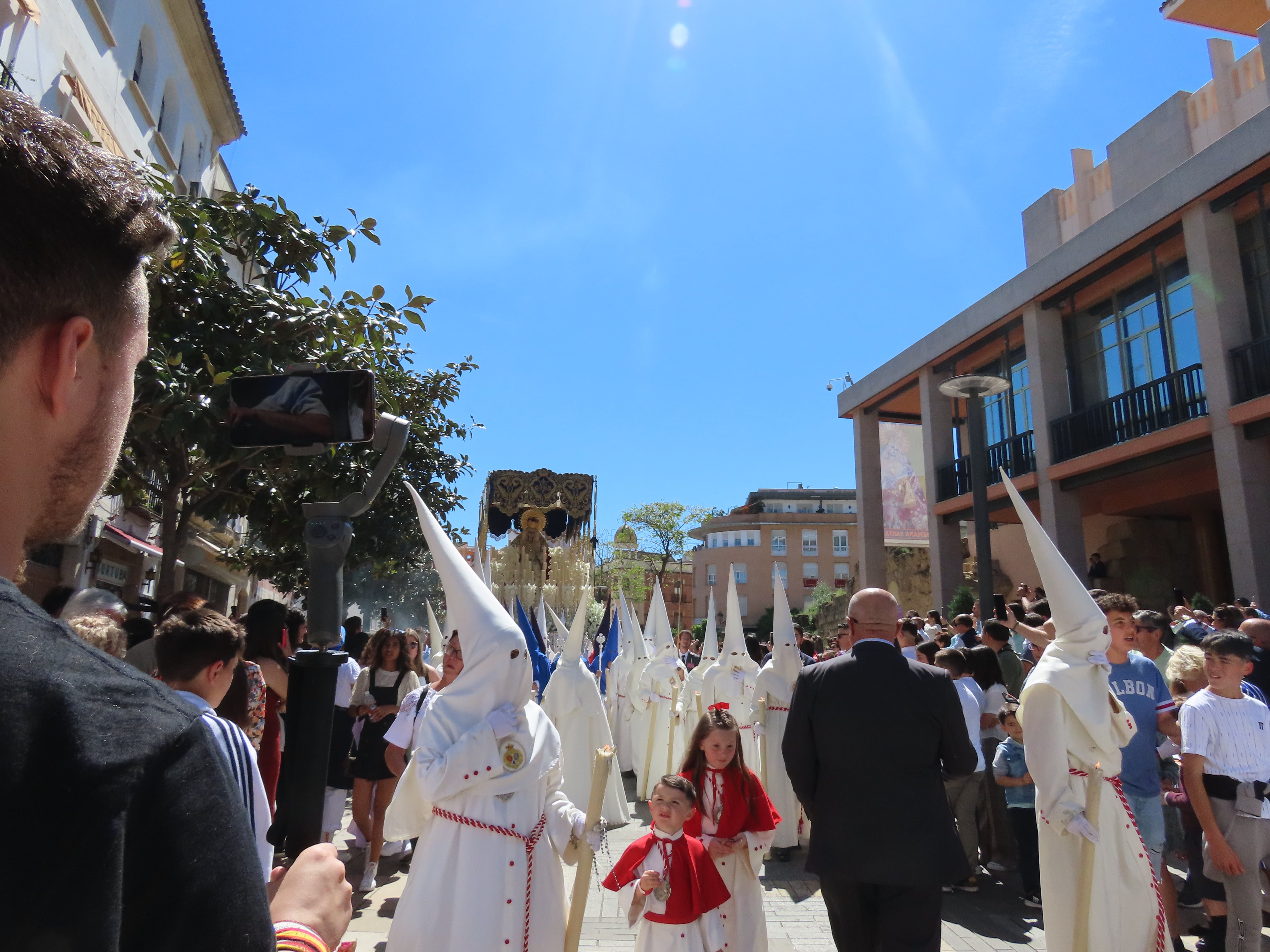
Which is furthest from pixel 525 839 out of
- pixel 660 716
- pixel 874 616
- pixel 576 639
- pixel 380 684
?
pixel 660 716

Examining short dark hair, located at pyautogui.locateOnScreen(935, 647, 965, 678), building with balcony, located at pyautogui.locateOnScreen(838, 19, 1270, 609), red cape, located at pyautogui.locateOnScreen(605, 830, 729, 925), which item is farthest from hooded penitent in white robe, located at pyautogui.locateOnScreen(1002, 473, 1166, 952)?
building with balcony, located at pyautogui.locateOnScreen(838, 19, 1270, 609)

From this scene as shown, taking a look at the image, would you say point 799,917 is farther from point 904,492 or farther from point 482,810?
point 904,492

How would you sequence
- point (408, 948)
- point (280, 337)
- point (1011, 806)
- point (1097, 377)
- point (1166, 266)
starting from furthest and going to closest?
point (1097, 377)
point (1166, 266)
point (280, 337)
point (1011, 806)
point (408, 948)

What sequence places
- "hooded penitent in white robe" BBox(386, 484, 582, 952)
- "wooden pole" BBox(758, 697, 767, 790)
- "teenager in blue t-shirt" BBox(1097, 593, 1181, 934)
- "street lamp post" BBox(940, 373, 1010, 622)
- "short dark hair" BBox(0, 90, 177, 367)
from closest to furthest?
1. "short dark hair" BBox(0, 90, 177, 367)
2. "hooded penitent in white robe" BBox(386, 484, 582, 952)
3. "teenager in blue t-shirt" BBox(1097, 593, 1181, 934)
4. "wooden pole" BBox(758, 697, 767, 790)
5. "street lamp post" BBox(940, 373, 1010, 622)

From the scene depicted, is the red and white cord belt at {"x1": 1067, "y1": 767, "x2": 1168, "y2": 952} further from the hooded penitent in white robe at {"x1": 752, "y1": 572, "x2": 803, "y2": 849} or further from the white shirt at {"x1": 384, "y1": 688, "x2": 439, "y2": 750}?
the white shirt at {"x1": 384, "y1": 688, "x2": 439, "y2": 750}

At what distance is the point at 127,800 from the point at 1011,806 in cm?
636

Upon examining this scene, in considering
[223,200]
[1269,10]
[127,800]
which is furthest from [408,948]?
[1269,10]

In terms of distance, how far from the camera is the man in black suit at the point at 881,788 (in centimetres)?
361

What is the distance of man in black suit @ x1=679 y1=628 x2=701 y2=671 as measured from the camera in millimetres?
15664

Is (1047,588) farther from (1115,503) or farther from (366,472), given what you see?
(1115,503)

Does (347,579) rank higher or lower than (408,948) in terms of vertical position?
higher

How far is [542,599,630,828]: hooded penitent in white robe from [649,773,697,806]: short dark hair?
12.7 feet

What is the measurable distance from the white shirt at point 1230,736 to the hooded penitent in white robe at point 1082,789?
461 millimetres

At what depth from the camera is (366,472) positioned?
22.7ft
